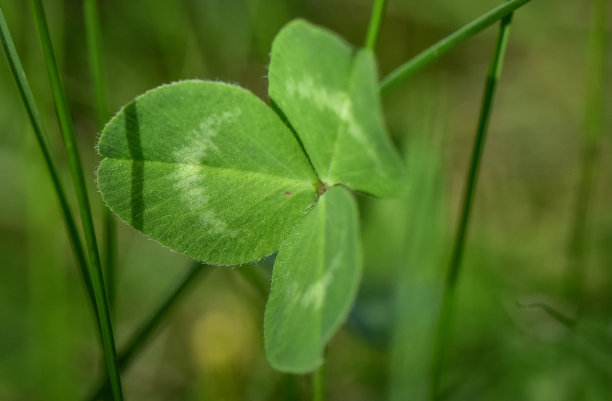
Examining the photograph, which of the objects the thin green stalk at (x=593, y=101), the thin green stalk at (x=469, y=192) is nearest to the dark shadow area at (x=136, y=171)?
the thin green stalk at (x=469, y=192)

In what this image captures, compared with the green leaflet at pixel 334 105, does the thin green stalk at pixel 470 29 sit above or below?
above

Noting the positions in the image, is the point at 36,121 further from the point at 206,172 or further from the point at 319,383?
the point at 319,383

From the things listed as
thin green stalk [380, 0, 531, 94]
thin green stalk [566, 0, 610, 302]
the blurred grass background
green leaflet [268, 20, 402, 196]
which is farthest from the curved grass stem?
thin green stalk [566, 0, 610, 302]

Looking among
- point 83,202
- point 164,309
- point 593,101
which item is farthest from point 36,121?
point 593,101

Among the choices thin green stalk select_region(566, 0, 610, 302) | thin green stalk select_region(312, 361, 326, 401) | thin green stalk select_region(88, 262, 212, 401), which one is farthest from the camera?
thin green stalk select_region(566, 0, 610, 302)

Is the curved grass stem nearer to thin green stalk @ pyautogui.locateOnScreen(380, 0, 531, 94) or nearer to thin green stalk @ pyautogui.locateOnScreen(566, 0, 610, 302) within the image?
thin green stalk @ pyautogui.locateOnScreen(380, 0, 531, 94)

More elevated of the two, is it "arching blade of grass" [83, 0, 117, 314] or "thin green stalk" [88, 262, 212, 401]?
"arching blade of grass" [83, 0, 117, 314]

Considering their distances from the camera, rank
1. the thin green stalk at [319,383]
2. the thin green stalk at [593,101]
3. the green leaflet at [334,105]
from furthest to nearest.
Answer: the thin green stalk at [593,101] → the thin green stalk at [319,383] → the green leaflet at [334,105]

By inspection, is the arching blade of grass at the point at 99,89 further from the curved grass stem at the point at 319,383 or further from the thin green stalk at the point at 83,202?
the curved grass stem at the point at 319,383
